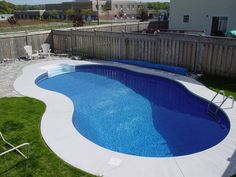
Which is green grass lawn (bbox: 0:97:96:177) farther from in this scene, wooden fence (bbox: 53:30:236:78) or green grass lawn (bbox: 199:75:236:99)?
wooden fence (bbox: 53:30:236:78)

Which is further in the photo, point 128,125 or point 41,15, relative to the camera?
point 41,15

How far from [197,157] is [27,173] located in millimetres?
3228

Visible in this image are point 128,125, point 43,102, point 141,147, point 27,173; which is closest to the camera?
point 27,173

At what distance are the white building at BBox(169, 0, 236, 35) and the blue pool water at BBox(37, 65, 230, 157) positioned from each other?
47.0ft

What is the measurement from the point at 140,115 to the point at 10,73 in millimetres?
6616

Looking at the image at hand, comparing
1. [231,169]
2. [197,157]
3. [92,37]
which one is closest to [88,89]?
[92,37]

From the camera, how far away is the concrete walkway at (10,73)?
29.0ft

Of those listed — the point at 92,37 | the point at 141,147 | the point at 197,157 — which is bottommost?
the point at 141,147

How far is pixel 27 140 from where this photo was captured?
554cm

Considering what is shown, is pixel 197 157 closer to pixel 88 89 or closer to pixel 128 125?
pixel 128 125

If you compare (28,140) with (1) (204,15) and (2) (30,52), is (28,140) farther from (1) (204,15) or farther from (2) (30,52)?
(1) (204,15)

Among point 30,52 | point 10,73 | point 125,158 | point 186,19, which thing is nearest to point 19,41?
point 30,52

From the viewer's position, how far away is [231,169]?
449 centimetres

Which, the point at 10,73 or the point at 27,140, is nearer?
the point at 27,140
